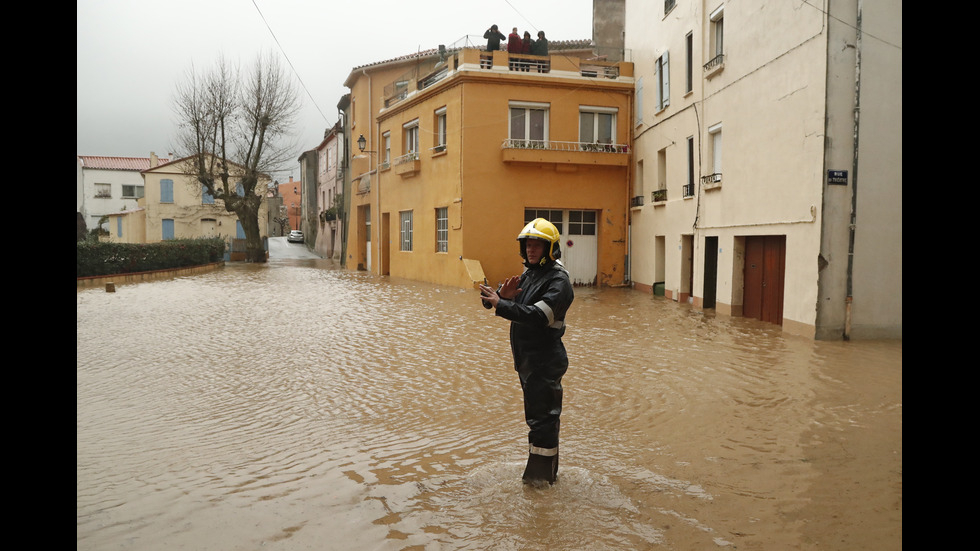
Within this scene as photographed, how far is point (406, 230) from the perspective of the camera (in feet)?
80.6

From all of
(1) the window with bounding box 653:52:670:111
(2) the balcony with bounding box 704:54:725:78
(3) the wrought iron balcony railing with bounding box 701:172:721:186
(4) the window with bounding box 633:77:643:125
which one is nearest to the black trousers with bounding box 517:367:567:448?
(3) the wrought iron balcony railing with bounding box 701:172:721:186

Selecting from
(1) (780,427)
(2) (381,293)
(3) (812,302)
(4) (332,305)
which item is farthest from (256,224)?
(1) (780,427)

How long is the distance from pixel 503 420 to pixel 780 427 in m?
2.57

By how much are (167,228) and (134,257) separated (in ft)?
70.9

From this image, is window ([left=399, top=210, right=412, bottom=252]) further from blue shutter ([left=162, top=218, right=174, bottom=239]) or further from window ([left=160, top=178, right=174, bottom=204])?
window ([left=160, top=178, right=174, bottom=204])

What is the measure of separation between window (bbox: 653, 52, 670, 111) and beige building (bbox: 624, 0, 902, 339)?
62 centimetres

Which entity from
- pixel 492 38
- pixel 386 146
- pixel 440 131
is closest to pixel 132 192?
pixel 386 146

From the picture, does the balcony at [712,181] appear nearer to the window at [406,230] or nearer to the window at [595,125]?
the window at [595,125]

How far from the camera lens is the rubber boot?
4566 mm

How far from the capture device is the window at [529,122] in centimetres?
2070

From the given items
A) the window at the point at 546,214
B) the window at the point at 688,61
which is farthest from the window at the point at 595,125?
the window at the point at 688,61

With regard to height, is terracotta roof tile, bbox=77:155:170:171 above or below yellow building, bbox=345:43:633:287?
above

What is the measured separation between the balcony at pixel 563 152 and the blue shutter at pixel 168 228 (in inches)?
1215

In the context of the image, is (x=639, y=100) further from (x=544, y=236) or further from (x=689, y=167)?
(x=544, y=236)
